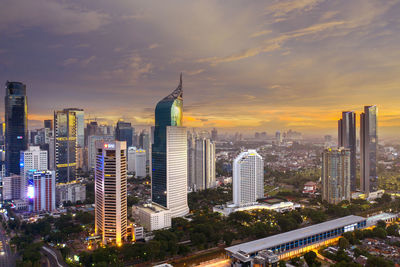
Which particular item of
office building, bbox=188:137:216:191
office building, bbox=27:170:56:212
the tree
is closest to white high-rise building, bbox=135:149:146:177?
office building, bbox=188:137:216:191

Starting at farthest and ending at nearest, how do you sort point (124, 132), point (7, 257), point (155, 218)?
point (124, 132) → point (155, 218) → point (7, 257)

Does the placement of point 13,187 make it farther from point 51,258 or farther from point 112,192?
point 112,192

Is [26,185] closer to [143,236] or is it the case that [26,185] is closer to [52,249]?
[52,249]

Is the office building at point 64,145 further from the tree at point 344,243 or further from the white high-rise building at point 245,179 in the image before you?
the tree at point 344,243

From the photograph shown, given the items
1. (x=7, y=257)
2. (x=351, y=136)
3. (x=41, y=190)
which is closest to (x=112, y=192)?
(x=7, y=257)

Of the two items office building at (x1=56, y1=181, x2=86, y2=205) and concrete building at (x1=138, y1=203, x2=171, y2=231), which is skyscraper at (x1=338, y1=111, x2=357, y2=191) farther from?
office building at (x1=56, y1=181, x2=86, y2=205)

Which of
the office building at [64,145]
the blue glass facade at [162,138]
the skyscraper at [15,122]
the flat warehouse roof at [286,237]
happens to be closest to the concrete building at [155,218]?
the blue glass facade at [162,138]

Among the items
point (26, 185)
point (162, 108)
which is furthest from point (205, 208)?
point (26, 185)
